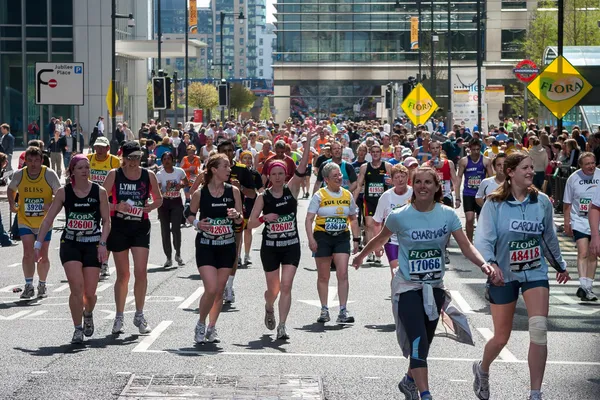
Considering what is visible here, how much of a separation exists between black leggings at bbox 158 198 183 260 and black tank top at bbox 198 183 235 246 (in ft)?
21.2

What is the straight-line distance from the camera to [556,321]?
41.3 ft

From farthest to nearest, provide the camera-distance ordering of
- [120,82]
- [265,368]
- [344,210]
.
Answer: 1. [120,82]
2. [344,210]
3. [265,368]

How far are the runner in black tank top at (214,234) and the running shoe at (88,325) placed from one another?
100 cm

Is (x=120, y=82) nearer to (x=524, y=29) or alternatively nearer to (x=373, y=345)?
(x=524, y=29)

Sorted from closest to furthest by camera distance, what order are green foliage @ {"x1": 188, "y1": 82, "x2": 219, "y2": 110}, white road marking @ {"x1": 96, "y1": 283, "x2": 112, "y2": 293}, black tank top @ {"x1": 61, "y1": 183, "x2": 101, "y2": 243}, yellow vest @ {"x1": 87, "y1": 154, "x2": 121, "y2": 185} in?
black tank top @ {"x1": 61, "y1": 183, "x2": 101, "y2": 243}
white road marking @ {"x1": 96, "y1": 283, "x2": 112, "y2": 293}
yellow vest @ {"x1": 87, "y1": 154, "x2": 121, "y2": 185}
green foliage @ {"x1": 188, "y1": 82, "x2": 219, "y2": 110}

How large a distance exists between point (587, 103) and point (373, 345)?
24.0 m

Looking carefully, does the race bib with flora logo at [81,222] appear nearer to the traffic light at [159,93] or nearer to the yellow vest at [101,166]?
the yellow vest at [101,166]

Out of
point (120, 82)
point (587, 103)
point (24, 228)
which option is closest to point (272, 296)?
point (24, 228)

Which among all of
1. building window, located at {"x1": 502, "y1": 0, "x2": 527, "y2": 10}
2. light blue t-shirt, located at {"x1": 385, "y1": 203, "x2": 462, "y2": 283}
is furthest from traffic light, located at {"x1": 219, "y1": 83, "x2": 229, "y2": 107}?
building window, located at {"x1": 502, "y1": 0, "x2": 527, "y2": 10}

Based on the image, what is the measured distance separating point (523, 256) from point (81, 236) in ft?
14.3

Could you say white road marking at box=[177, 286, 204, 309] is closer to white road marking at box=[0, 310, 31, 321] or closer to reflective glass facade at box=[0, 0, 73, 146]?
white road marking at box=[0, 310, 31, 321]

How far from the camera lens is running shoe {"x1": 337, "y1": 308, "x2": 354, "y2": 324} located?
12.4 meters

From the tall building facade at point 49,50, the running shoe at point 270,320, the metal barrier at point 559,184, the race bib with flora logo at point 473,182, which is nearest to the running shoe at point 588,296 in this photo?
the running shoe at point 270,320

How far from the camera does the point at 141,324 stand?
11.6 metres
